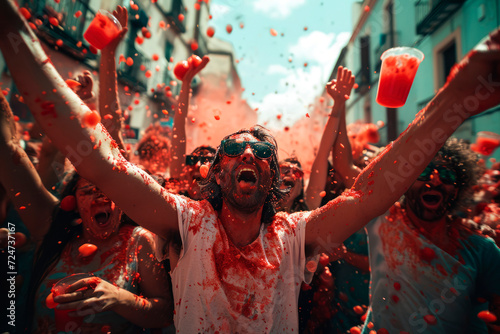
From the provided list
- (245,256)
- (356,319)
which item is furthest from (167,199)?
(356,319)

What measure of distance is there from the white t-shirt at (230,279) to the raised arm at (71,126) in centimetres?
25

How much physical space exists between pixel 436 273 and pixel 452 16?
12.4m

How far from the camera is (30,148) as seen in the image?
3.38 metres

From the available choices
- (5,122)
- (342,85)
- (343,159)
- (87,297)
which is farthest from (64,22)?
(87,297)

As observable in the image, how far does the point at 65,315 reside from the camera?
179 cm

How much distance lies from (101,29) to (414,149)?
244 cm

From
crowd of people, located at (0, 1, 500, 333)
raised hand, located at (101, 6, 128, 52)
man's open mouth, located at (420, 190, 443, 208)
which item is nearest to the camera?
crowd of people, located at (0, 1, 500, 333)

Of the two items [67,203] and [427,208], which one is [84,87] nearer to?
[67,203]

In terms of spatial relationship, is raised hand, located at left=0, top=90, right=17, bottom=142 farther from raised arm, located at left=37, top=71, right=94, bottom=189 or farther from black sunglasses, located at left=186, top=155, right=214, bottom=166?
black sunglasses, located at left=186, top=155, right=214, bottom=166

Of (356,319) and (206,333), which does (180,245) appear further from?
(356,319)

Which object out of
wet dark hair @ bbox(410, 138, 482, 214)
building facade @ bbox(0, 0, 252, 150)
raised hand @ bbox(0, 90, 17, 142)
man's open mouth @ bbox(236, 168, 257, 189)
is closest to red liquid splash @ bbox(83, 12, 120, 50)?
building facade @ bbox(0, 0, 252, 150)

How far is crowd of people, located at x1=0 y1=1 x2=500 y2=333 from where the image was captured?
144 centimetres

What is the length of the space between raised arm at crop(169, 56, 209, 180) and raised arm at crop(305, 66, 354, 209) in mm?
1395

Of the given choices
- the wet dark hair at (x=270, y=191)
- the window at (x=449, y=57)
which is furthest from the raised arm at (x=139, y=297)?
the window at (x=449, y=57)
